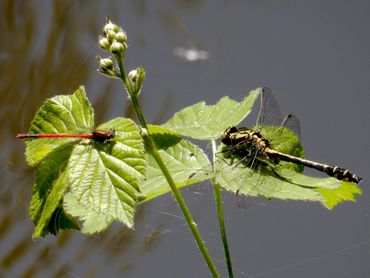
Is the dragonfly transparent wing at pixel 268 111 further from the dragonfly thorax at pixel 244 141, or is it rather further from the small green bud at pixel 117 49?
the small green bud at pixel 117 49

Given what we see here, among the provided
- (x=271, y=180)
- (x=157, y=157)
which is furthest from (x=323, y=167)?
(x=157, y=157)

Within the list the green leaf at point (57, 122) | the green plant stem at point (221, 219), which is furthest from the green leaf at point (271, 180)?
the green leaf at point (57, 122)

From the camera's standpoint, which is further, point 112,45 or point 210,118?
point 210,118

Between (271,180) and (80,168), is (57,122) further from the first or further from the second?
(271,180)

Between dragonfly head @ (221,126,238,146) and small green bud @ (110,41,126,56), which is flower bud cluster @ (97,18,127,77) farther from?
dragonfly head @ (221,126,238,146)

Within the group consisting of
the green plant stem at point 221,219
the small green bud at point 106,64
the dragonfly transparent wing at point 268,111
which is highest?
the small green bud at point 106,64

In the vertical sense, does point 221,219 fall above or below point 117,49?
below

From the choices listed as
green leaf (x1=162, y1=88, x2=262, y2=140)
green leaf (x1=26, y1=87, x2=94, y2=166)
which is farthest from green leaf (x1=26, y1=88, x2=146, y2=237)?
green leaf (x1=162, y1=88, x2=262, y2=140)
